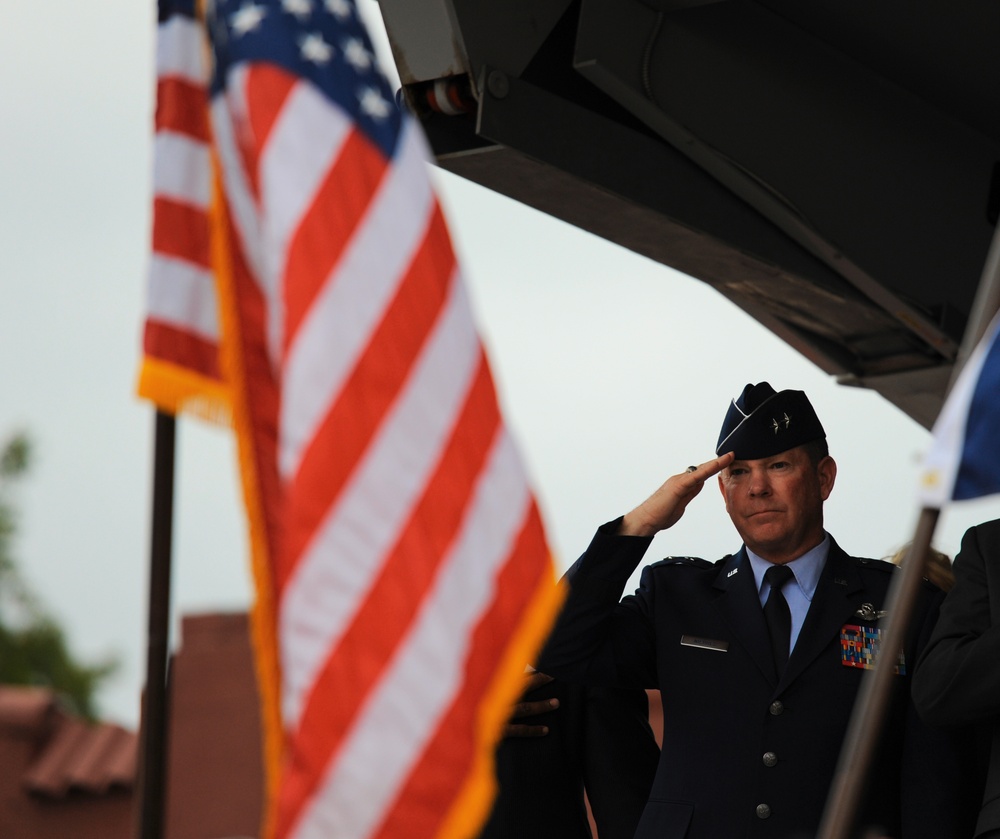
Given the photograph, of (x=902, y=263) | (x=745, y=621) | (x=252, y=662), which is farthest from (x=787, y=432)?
(x=252, y=662)

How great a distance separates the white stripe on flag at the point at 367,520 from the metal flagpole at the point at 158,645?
0.83 feet

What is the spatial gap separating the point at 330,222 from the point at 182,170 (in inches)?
14.7

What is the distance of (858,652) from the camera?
3547 millimetres

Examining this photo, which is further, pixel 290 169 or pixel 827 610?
pixel 827 610

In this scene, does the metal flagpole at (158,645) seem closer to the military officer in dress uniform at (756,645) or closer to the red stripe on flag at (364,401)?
the red stripe on flag at (364,401)

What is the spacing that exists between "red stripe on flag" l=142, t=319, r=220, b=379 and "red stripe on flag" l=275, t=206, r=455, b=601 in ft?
1.20

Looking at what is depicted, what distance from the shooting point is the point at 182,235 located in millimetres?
2619

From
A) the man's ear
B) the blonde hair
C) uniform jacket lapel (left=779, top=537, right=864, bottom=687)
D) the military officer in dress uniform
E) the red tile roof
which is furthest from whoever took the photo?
the red tile roof

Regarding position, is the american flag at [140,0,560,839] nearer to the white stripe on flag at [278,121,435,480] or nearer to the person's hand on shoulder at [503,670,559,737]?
the white stripe on flag at [278,121,435,480]

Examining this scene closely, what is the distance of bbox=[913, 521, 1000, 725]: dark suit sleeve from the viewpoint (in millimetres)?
2811

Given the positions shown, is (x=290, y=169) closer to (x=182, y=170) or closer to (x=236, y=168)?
(x=236, y=168)

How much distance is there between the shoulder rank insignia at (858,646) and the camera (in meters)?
3.53

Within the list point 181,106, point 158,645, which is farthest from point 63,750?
point 181,106

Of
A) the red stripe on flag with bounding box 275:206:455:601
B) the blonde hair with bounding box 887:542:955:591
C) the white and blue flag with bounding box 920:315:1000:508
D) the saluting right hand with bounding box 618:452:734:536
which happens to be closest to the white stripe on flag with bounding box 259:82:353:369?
the red stripe on flag with bounding box 275:206:455:601
